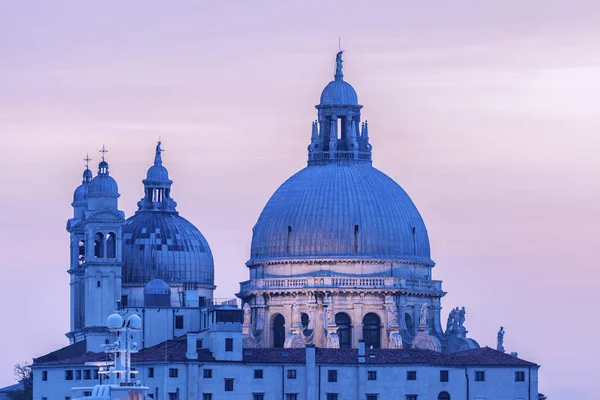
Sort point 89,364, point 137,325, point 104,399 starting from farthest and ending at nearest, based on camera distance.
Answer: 1. point 89,364
2. point 137,325
3. point 104,399

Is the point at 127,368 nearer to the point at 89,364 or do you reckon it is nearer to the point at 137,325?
the point at 137,325

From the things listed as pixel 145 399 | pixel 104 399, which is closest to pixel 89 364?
pixel 145 399

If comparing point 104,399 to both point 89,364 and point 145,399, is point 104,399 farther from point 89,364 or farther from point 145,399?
point 89,364

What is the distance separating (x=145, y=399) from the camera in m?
180

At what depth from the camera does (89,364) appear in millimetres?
192625

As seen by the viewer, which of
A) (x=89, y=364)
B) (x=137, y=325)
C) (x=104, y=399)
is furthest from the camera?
(x=89, y=364)

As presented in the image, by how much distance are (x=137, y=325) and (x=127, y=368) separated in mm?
5019

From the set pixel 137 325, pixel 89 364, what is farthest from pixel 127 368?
pixel 89 364

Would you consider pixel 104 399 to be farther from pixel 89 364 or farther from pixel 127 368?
pixel 89 364

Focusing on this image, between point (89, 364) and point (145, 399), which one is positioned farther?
point (89, 364)

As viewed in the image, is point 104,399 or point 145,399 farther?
point 145,399

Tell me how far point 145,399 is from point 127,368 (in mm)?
6790

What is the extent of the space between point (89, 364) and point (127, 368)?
19.2m

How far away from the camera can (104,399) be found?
548 feet
